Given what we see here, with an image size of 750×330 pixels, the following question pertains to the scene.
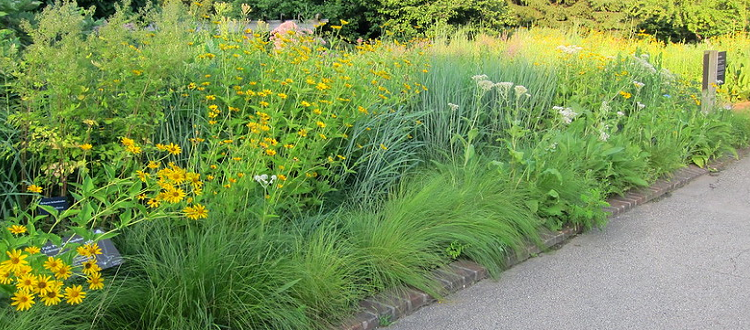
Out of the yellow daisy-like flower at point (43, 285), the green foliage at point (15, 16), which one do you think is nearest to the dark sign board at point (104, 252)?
the yellow daisy-like flower at point (43, 285)

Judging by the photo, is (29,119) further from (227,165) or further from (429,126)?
(429,126)

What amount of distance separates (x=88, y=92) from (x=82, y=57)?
24 centimetres

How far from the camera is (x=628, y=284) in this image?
15.6 ft

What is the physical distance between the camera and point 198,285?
3.48 meters

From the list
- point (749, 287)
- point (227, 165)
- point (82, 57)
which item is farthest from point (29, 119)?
point (749, 287)

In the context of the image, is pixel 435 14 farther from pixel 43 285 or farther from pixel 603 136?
pixel 43 285

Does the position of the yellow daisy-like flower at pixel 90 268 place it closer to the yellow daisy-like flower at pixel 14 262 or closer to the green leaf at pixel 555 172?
the yellow daisy-like flower at pixel 14 262

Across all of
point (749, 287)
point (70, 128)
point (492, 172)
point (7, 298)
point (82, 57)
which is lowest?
point (749, 287)

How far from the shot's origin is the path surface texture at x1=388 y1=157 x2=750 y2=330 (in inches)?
163

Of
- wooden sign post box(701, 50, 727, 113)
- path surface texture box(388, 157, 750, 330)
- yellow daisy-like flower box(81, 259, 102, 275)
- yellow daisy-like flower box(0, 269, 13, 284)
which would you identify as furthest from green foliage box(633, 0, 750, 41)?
yellow daisy-like flower box(0, 269, 13, 284)

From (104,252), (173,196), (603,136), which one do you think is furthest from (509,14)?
(173,196)

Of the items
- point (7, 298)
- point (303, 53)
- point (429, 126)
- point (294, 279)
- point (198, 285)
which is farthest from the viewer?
point (429, 126)

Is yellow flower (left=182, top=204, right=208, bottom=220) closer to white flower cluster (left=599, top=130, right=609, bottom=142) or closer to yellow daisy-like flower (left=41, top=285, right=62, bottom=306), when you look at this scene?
yellow daisy-like flower (left=41, top=285, right=62, bottom=306)

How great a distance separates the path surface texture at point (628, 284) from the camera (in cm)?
415
